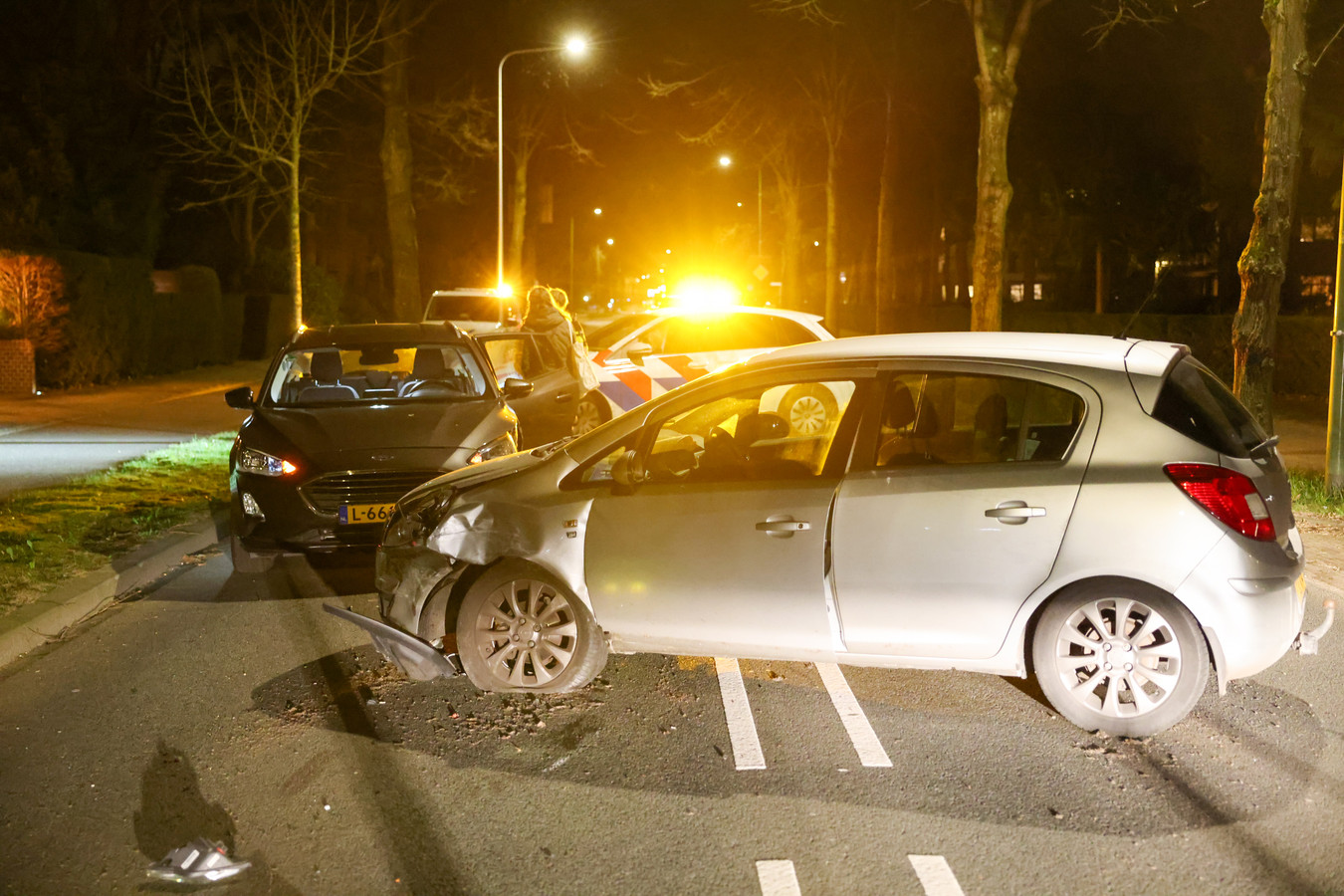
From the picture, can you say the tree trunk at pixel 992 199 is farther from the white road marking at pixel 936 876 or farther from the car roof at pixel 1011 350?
the white road marking at pixel 936 876

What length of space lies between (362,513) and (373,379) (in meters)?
1.90

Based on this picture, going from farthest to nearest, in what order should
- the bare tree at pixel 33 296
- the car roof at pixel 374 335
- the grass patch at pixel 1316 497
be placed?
1. the bare tree at pixel 33 296
2. the grass patch at pixel 1316 497
3. the car roof at pixel 374 335

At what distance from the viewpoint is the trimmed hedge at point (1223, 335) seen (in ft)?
72.6

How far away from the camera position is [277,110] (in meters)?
24.9

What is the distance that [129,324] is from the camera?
2442 centimetres

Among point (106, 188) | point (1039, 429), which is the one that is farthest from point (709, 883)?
point (106, 188)

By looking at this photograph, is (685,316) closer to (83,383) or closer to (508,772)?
(508,772)

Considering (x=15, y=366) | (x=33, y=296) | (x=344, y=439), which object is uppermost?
(x=33, y=296)

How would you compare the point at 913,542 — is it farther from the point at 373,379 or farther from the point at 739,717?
the point at 373,379

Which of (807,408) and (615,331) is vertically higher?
(615,331)

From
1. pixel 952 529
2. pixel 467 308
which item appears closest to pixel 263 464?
pixel 952 529

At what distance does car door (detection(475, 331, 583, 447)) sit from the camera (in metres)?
13.5

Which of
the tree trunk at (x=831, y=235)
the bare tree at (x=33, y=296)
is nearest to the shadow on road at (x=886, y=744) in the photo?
the bare tree at (x=33, y=296)

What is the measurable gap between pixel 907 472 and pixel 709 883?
1.98m
